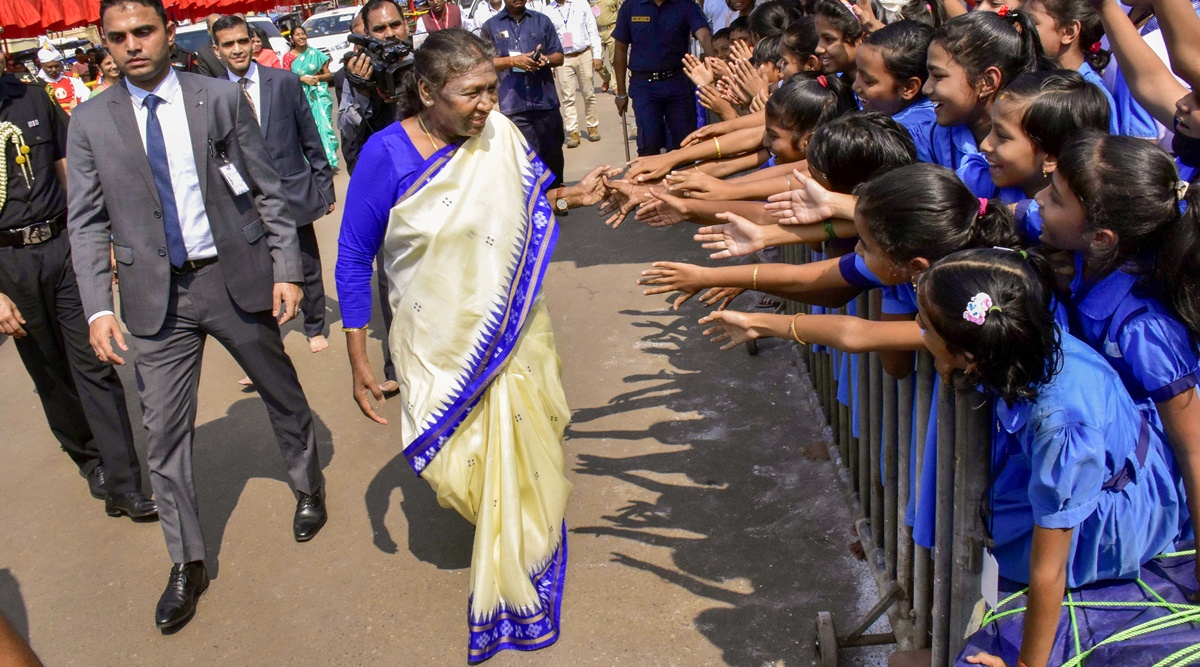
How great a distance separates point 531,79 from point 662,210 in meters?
4.38

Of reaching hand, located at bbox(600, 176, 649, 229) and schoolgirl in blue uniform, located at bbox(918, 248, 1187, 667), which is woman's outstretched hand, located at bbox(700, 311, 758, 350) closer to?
A: schoolgirl in blue uniform, located at bbox(918, 248, 1187, 667)

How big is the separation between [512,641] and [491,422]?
71cm

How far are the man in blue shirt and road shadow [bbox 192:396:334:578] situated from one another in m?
3.29

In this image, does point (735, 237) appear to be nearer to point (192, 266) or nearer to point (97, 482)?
point (192, 266)

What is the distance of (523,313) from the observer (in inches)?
134

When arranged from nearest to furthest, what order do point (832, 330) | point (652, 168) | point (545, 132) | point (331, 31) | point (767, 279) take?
point (832, 330), point (767, 279), point (652, 168), point (545, 132), point (331, 31)

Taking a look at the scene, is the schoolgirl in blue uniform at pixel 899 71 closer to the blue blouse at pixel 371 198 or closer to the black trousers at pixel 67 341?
the blue blouse at pixel 371 198

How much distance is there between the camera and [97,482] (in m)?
4.69

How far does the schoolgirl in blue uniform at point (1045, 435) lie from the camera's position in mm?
1872

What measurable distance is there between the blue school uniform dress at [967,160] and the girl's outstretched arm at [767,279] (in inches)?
18.3

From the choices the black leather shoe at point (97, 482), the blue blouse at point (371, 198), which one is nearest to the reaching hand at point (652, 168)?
the blue blouse at point (371, 198)

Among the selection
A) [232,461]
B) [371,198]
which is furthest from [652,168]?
[232,461]

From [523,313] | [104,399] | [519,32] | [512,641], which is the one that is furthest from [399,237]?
[519,32]

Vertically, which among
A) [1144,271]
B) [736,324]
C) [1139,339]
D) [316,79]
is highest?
[1144,271]
